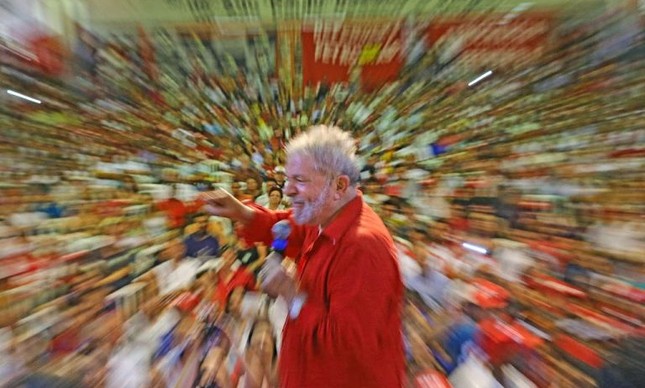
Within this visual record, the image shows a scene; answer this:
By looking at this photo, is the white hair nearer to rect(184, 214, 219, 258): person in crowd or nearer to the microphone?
the microphone

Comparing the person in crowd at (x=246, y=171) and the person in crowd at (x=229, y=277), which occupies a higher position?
the person in crowd at (x=246, y=171)

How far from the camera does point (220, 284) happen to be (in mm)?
1165

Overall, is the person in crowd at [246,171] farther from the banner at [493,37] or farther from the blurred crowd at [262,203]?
the banner at [493,37]

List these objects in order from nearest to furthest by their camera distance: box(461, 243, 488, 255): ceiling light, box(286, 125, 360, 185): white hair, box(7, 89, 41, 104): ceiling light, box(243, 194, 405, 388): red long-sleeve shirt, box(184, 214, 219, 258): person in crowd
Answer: box(243, 194, 405, 388): red long-sleeve shirt → box(286, 125, 360, 185): white hair → box(7, 89, 41, 104): ceiling light → box(184, 214, 219, 258): person in crowd → box(461, 243, 488, 255): ceiling light

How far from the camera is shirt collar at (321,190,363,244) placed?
77cm

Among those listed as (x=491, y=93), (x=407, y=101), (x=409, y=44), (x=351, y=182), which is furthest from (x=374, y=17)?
(x=351, y=182)

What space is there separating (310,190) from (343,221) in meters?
0.10

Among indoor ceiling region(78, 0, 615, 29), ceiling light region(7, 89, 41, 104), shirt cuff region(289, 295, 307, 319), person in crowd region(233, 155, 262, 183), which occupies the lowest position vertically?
shirt cuff region(289, 295, 307, 319)

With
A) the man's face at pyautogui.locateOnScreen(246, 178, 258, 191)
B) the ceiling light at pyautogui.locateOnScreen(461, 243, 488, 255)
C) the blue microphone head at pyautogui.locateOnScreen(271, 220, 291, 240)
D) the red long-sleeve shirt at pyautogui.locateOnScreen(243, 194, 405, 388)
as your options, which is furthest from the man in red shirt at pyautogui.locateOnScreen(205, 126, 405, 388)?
the ceiling light at pyautogui.locateOnScreen(461, 243, 488, 255)

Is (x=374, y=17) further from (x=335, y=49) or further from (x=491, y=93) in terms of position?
(x=491, y=93)

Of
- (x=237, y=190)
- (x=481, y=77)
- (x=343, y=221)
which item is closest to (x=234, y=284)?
(x=237, y=190)

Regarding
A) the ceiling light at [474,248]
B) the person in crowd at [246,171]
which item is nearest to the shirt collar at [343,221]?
the person in crowd at [246,171]

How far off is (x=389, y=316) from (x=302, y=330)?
0.50 ft

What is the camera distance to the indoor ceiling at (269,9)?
1.06 meters
